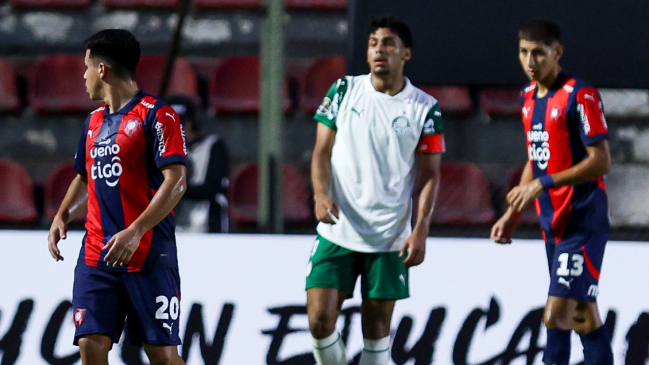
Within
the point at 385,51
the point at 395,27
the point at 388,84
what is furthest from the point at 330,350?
the point at 395,27

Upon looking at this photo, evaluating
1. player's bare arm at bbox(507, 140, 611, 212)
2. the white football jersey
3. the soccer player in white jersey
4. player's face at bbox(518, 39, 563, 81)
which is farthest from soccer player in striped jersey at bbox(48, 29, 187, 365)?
player's face at bbox(518, 39, 563, 81)

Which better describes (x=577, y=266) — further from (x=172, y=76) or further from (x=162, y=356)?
(x=172, y=76)

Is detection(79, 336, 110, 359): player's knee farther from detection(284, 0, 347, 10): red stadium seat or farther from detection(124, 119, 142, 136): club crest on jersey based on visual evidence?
detection(284, 0, 347, 10): red stadium seat

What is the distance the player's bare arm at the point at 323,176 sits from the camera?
14.4 feet

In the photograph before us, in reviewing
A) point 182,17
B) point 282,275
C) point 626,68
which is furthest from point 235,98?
point 626,68

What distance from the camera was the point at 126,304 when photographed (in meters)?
3.99

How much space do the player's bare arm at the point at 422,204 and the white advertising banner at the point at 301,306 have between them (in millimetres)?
983

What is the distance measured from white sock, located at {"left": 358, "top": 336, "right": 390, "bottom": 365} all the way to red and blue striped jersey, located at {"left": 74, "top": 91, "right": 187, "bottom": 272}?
3.60 ft

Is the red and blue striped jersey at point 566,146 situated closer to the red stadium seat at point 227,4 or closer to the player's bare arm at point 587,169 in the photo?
the player's bare arm at point 587,169

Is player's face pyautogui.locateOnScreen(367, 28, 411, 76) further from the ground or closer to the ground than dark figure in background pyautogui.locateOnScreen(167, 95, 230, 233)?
further from the ground

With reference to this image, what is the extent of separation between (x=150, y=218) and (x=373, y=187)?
1.19 m

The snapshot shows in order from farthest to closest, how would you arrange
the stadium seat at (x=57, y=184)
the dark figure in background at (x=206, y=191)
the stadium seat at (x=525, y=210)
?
the stadium seat at (x=57, y=184) → the stadium seat at (x=525, y=210) → the dark figure in background at (x=206, y=191)

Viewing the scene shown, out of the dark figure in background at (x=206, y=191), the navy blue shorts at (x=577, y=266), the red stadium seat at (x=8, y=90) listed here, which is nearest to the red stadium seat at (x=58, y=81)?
the red stadium seat at (x=8, y=90)

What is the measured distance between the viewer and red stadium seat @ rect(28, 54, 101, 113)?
8219 mm
